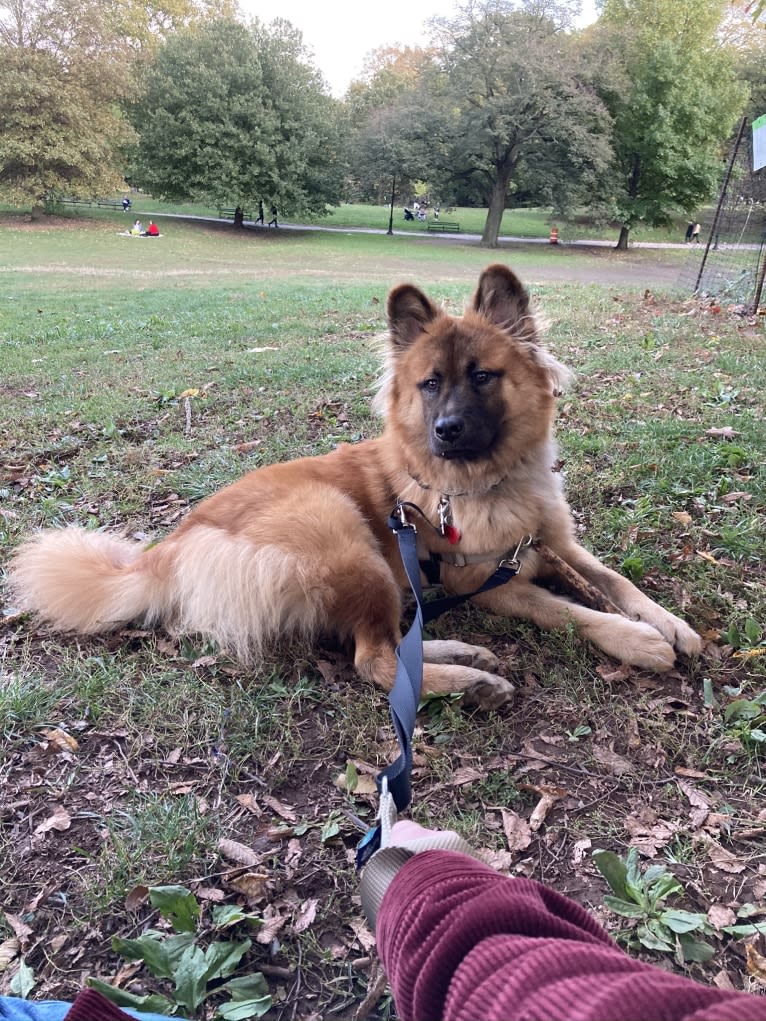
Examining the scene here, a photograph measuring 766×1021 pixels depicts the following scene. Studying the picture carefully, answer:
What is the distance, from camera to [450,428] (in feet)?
10.5

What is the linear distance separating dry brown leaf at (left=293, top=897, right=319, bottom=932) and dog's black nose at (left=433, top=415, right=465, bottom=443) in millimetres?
2077

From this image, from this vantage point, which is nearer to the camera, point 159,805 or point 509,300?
point 159,805

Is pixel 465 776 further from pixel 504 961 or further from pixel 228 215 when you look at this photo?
pixel 228 215

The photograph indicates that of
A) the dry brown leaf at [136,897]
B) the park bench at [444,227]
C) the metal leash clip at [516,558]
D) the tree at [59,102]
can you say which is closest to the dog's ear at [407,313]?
the metal leash clip at [516,558]

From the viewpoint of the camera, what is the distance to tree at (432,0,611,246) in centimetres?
3319

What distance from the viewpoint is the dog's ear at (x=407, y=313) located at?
359 centimetres

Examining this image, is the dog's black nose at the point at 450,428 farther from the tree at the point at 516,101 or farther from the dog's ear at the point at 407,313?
the tree at the point at 516,101

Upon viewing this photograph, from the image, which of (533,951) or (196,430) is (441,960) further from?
(196,430)

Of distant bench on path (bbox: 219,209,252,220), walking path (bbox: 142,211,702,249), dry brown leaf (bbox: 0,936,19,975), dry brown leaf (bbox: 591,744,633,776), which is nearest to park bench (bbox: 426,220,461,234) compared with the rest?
walking path (bbox: 142,211,702,249)

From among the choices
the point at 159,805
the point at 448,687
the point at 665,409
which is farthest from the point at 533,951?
the point at 665,409

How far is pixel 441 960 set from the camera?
2.80 feet

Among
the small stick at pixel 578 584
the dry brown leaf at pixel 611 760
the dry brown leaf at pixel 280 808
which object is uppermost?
the small stick at pixel 578 584

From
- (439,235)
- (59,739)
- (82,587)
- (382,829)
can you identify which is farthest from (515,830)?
(439,235)

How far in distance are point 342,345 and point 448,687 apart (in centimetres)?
689
